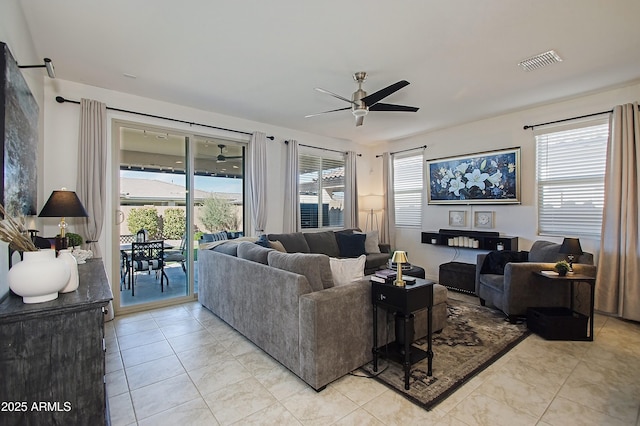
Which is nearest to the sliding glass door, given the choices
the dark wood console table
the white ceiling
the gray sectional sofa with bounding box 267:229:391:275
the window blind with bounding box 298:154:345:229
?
the white ceiling

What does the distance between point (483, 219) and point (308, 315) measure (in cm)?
407

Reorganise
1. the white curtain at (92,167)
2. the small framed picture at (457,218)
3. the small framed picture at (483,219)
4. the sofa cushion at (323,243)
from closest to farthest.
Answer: the white curtain at (92,167) → the small framed picture at (483,219) → the sofa cushion at (323,243) → the small framed picture at (457,218)

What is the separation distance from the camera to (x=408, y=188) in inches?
243

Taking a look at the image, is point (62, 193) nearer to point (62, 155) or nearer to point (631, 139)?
point (62, 155)

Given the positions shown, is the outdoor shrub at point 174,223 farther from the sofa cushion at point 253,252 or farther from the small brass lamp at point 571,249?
the small brass lamp at point 571,249

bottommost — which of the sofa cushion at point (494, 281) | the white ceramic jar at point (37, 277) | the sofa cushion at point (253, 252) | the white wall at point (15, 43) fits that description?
the sofa cushion at point (494, 281)

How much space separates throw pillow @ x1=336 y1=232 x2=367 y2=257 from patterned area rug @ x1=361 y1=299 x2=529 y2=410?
1.89 meters

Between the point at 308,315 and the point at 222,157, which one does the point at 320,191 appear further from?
the point at 308,315

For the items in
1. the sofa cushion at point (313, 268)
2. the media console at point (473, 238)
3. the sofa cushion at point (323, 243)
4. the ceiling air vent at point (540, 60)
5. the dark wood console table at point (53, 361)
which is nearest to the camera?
the dark wood console table at point (53, 361)

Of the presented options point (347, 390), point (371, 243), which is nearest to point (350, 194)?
point (371, 243)

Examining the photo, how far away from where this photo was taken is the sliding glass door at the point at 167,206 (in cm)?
398

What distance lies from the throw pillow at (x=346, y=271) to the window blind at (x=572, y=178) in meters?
3.45

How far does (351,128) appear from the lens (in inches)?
213

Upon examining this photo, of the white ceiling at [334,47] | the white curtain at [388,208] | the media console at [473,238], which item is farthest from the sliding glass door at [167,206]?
the media console at [473,238]
